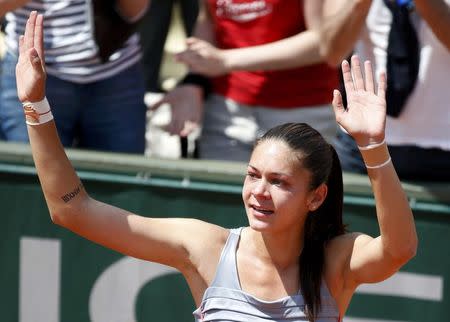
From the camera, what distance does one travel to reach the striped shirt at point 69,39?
4977 mm

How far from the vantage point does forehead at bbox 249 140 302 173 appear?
11.0 ft

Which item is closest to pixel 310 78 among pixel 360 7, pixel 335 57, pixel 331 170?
pixel 335 57

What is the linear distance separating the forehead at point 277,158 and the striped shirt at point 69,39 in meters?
1.75

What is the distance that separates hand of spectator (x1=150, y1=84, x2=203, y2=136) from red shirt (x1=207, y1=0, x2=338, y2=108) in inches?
5.3

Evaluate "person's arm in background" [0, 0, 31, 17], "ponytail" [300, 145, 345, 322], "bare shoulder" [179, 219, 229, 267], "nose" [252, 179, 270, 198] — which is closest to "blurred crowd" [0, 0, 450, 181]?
"person's arm in background" [0, 0, 31, 17]

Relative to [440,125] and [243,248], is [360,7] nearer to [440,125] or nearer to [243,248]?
[440,125]

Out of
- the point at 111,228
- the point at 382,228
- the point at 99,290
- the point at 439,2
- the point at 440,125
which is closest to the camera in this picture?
the point at 382,228

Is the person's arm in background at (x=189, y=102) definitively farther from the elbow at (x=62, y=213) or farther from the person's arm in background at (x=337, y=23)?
the elbow at (x=62, y=213)

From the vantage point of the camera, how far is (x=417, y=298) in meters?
4.59

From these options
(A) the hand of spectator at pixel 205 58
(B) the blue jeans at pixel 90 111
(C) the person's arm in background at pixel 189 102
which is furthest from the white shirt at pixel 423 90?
(B) the blue jeans at pixel 90 111

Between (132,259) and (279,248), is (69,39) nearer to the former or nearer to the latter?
(132,259)

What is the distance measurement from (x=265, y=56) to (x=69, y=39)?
83cm

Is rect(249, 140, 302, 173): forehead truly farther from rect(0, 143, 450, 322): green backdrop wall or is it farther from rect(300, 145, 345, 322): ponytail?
rect(0, 143, 450, 322): green backdrop wall

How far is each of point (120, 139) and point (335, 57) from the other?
103 cm
